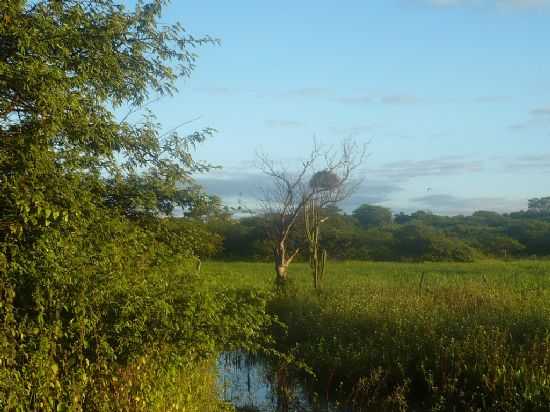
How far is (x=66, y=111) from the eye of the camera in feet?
25.1

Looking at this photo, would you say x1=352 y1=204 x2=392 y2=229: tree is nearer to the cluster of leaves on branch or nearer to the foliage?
the foliage

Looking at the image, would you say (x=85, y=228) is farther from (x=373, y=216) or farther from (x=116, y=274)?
(x=373, y=216)

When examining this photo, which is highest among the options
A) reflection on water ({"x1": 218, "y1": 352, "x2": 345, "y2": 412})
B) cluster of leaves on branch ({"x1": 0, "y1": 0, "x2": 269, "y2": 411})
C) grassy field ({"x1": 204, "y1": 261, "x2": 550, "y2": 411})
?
cluster of leaves on branch ({"x1": 0, "y1": 0, "x2": 269, "y2": 411})

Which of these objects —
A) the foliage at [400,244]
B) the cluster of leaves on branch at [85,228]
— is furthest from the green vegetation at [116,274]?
the foliage at [400,244]

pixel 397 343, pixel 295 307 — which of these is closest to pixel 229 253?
pixel 295 307

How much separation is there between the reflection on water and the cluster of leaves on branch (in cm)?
322

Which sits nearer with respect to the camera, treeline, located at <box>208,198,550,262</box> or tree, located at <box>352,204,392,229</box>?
treeline, located at <box>208,198,550,262</box>

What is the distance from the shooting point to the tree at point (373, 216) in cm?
10298

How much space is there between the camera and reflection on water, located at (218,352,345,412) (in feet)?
40.1

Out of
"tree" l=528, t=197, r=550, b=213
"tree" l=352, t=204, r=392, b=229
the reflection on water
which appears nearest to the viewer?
the reflection on water

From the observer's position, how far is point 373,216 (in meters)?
105

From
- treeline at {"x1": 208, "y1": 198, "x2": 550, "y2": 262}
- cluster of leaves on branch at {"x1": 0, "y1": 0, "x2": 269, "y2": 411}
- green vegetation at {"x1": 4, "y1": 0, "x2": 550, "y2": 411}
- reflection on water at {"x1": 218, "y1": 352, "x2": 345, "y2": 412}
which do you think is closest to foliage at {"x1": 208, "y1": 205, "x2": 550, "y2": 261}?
treeline at {"x1": 208, "y1": 198, "x2": 550, "y2": 262}

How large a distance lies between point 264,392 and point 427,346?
3.57m

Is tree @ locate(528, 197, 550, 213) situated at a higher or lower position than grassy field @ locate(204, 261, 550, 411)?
higher
